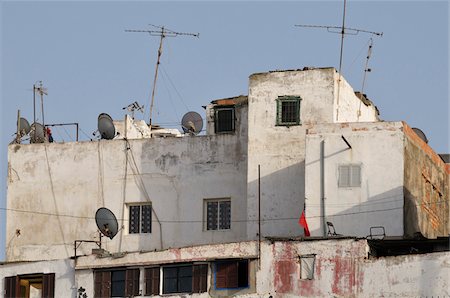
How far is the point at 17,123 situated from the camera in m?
66.2

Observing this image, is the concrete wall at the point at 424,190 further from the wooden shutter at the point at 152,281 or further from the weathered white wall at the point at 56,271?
the weathered white wall at the point at 56,271

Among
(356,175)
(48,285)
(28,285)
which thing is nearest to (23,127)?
(28,285)

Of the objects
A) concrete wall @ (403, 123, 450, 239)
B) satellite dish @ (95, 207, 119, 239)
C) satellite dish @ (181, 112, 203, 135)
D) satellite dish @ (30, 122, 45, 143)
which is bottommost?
satellite dish @ (95, 207, 119, 239)

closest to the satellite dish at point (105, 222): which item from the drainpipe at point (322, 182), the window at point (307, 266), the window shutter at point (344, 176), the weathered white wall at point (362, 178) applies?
the weathered white wall at point (362, 178)

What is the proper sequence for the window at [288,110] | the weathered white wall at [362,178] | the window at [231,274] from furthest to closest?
the window at [288,110] → the weathered white wall at [362,178] → the window at [231,274]

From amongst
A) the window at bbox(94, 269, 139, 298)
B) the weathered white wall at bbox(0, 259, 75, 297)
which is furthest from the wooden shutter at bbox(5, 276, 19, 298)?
the window at bbox(94, 269, 139, 298)

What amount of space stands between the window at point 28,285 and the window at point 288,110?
9445mm

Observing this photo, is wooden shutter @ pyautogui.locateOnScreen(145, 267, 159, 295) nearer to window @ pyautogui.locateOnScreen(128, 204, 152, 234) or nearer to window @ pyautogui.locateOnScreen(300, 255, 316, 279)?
window @ pyautogui.locateOnScreen(300, 255, 316, 279)

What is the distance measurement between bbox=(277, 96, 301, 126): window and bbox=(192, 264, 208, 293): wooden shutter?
686 centimetres

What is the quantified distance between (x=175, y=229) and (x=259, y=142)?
4.72m

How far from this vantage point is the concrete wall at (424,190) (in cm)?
5756

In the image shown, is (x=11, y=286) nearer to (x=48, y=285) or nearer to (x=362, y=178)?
(x=48, y=285)

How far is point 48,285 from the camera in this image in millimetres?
58062

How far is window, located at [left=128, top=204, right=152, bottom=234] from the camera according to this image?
206 feet
